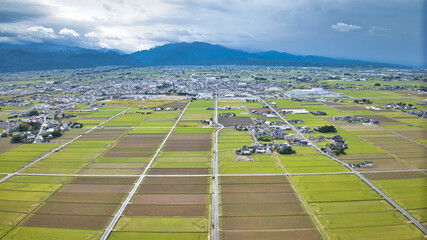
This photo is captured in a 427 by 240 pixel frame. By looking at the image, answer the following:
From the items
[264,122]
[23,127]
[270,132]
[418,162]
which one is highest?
[264,122]

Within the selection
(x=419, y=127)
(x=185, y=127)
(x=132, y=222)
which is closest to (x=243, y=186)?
(x=132, y=222)

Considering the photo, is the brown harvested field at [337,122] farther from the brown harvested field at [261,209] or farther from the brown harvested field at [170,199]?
the brown harvested field at [170,199]

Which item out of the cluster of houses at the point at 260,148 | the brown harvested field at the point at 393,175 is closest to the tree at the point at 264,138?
the cluster of houses at the point at 260,148

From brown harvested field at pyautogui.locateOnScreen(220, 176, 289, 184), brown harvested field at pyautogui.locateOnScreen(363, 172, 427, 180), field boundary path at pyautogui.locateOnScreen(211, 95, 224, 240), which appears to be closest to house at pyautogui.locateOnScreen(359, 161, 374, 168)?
brown harvested field at pyautogui.locateOnScreen(363, 172, 427, 180)

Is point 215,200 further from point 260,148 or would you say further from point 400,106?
point 400,106

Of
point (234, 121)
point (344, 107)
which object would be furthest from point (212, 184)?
point (344, 107)

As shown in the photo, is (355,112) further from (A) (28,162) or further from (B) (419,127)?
(A) (28,162)
